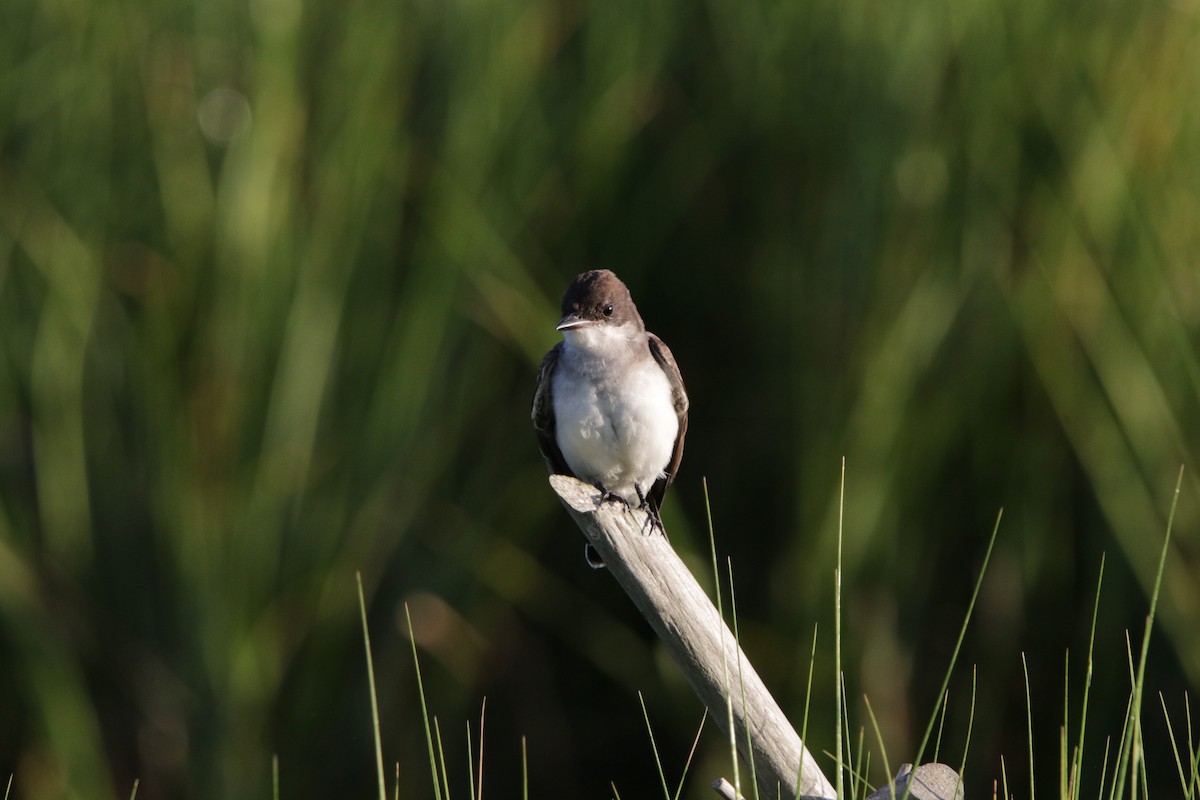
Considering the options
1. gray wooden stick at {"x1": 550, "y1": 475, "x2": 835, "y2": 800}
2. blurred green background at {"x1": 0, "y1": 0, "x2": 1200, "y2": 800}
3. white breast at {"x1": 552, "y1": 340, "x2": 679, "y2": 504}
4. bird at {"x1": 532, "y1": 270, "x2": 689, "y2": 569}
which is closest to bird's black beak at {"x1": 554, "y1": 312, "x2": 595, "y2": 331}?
bird at {"x1": 532, "y1": 270, "x2": 689, "y2": 569}

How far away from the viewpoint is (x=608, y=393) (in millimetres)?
3080

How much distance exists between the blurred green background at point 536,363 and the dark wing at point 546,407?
52cm

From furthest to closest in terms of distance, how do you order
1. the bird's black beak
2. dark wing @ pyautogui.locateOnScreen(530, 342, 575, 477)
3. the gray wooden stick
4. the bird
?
dark wing @ pyautogui.locateOnScreen(530, 342, 575, 477)
the bird
the bird's black beak
the gray wooden stick

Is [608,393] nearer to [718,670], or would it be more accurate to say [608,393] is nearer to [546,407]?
[546,407]

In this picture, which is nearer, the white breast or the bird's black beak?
the bird's black beak

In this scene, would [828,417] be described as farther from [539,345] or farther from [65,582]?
[65,582]

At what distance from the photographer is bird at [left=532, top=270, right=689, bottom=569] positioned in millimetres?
3076

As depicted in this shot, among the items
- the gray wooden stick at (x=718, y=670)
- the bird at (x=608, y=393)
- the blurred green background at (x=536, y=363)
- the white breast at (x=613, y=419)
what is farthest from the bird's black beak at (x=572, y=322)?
the gray wooden stick at (x=718, y=670)

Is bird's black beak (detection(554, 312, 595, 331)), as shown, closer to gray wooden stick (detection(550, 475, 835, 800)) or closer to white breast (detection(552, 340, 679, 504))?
white breast (detection(552, 340, 679, 504))

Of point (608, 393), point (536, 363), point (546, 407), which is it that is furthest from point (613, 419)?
point (536, 363)

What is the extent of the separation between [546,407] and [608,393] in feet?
0.78

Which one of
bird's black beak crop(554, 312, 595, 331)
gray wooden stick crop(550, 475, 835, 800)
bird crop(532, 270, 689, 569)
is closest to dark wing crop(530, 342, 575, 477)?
bird crop(532, 270, 689, 569)

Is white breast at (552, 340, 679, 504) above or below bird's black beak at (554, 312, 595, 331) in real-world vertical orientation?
below

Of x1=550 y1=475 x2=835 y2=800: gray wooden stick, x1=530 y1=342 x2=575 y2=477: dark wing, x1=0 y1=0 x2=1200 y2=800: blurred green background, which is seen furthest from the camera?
x1=0 y1=0 x2=1200 y2=800: blurred green background
